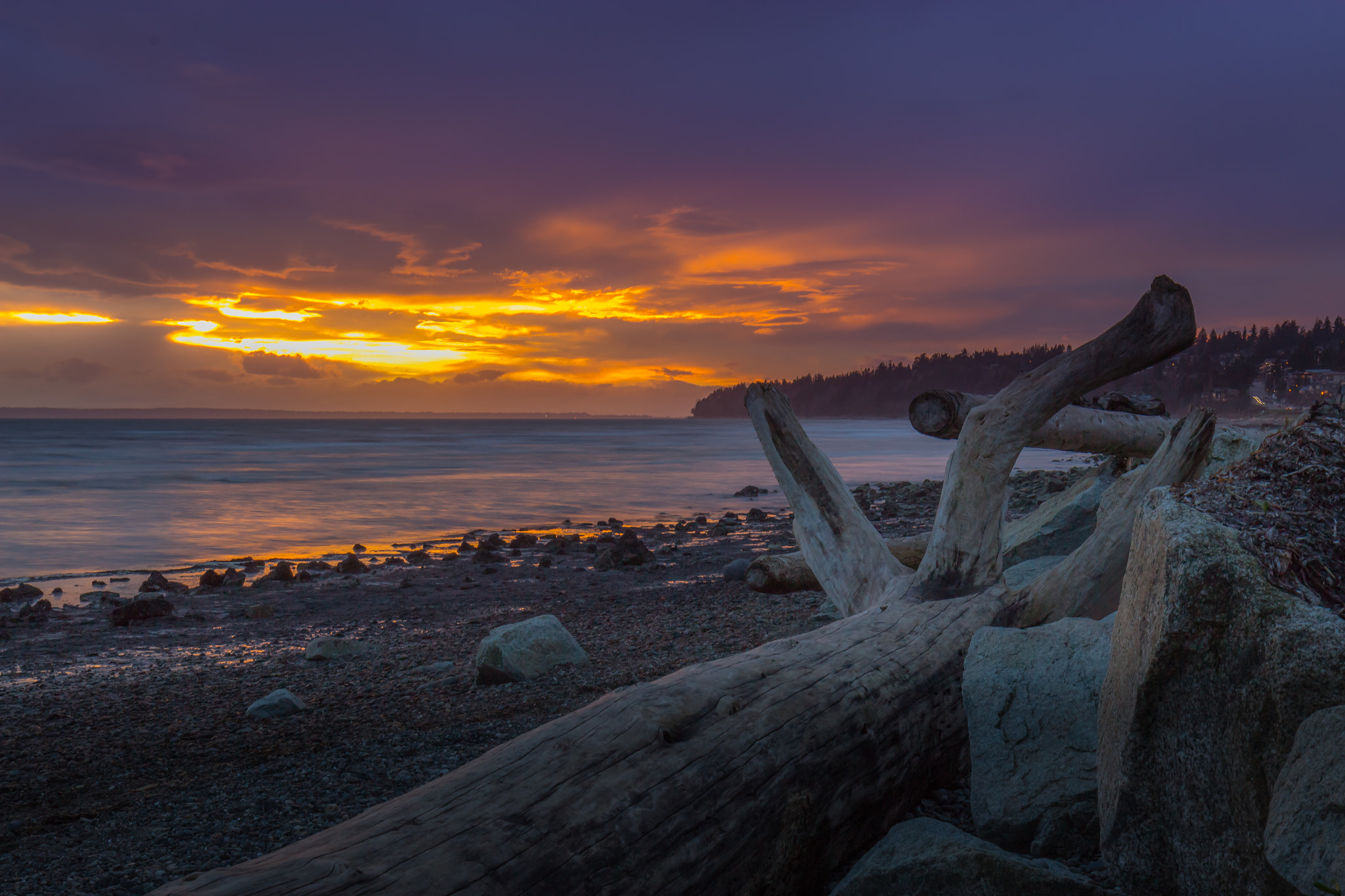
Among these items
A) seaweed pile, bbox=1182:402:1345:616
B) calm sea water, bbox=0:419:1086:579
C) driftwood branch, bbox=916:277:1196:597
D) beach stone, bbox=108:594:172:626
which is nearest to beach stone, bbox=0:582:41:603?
beach stone, bbox=108:594:172:626

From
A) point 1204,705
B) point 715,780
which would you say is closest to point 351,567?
point 715,780

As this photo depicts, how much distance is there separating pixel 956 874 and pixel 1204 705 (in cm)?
76

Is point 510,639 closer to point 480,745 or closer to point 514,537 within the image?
point 480,745

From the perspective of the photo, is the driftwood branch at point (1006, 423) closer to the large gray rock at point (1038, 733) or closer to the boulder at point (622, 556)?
the large gray rock at point (1038, 733)

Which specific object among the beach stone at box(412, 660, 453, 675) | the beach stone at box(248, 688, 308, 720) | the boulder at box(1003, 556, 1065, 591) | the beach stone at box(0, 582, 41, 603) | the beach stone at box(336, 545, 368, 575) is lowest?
the beach stone at box(336, 545, 368, 575)

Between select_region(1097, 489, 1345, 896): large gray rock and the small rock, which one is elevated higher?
select_region(1097, 489, 1345, 896): large gray rock

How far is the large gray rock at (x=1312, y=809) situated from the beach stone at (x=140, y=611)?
9.33m

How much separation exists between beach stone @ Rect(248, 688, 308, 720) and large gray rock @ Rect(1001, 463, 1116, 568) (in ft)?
18.2

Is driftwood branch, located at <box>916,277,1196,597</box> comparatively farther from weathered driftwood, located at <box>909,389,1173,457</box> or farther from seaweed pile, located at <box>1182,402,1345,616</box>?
seaweed pile, located at <box>1182,402,1345,616</box>

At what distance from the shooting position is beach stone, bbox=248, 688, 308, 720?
469cm

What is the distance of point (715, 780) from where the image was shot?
7.08 feet

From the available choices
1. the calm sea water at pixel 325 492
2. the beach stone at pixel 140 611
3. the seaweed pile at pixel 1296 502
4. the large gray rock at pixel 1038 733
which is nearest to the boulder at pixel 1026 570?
the large gray rock at pixel 1038 733

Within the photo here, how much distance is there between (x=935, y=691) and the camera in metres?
3.10

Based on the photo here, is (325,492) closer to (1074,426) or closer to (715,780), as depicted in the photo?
(1074,426)
